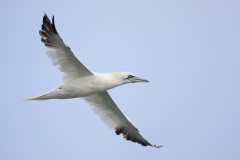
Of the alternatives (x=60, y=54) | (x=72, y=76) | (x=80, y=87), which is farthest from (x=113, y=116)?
(x=60, y=54)

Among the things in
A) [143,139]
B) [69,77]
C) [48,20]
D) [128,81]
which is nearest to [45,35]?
[48,20]

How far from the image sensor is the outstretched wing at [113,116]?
18453 mm

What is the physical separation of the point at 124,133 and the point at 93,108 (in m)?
1.47

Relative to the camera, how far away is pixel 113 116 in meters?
18.9

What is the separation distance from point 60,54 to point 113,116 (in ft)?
11.8

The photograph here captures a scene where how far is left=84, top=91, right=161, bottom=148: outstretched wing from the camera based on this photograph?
18453 mm

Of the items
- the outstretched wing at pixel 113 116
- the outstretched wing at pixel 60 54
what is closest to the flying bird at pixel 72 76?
the outstretched wing at pixel 60 54

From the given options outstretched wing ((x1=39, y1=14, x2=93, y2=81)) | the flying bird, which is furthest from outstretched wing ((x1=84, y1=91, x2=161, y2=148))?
outstretched wing ((x1=39, y1=14, x2=93, y2=81))

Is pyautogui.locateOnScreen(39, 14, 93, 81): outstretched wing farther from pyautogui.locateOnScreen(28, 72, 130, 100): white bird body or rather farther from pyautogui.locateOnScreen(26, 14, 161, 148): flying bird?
pyautogui.locateOnScreen(28, 72, 130, 100): white bird body

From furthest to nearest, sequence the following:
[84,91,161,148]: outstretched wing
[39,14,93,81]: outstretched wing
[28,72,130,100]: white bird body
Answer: [84,91,161,148]: outstretched wing → [28,72,130,100]: white bird body → [39,14,93,81]: outstretched wing

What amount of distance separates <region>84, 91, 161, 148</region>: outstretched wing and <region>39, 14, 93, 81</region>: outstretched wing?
5.79 feet

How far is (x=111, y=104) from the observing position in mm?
18578

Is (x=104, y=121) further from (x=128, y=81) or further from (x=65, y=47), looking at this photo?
(x=65, y=47)

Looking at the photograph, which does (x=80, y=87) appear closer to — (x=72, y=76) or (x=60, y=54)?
(x=72, y=76)
